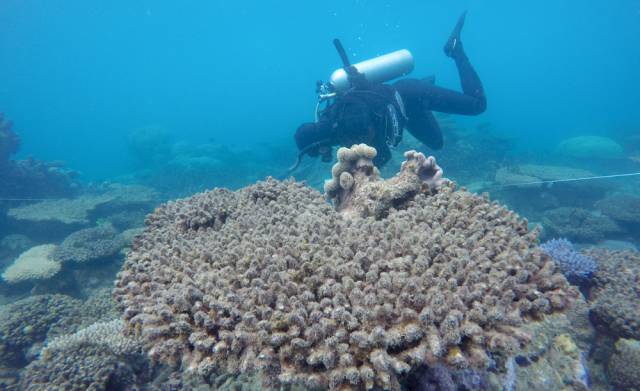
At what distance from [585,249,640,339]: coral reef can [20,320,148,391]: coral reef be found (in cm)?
610

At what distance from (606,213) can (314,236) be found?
42.5 ft

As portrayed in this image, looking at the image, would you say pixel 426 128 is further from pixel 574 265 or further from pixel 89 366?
pixel 89 366

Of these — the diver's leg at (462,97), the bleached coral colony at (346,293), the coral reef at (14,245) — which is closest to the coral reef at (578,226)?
the diver's leg at (462,97)

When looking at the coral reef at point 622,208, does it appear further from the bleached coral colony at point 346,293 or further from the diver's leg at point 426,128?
the bleached coral colony at point 346,293

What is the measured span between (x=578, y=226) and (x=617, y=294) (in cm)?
686

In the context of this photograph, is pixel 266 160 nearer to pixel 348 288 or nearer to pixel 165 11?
pixel 348 288

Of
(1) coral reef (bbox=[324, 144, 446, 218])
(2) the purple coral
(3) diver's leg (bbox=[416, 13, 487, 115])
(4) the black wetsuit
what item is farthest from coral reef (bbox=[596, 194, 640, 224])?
(1) coral reef (bbox=[324, 144, 446, 218])

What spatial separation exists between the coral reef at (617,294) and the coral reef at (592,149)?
969 inches

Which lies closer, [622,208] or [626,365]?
[626,365]

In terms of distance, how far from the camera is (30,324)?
607 cm

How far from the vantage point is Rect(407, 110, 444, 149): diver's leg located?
35.2 feet

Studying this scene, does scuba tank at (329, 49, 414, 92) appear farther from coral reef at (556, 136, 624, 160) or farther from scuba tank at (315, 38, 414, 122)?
coral reef at (556, 136, 624, 160)

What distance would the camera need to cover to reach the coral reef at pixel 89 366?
388cm

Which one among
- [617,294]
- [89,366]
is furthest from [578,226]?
[89,366]
